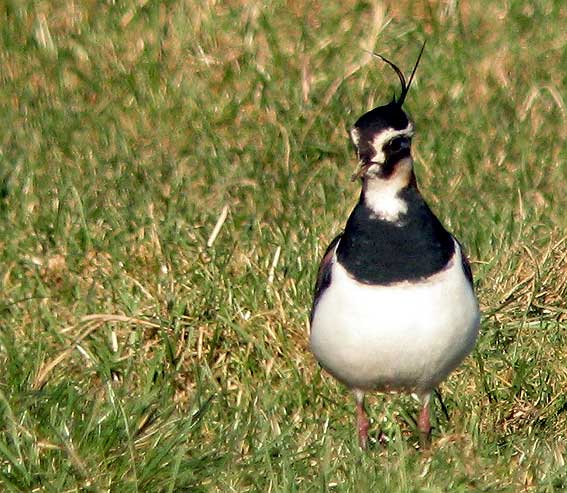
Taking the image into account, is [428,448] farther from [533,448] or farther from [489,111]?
[489,111]

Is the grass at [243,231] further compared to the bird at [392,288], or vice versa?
the bird at [392,288]

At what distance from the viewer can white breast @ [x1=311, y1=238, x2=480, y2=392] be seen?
15.3 feet

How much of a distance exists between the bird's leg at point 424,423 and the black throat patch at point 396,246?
0.53 meters

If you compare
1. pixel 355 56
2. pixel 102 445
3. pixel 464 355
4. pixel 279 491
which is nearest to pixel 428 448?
pixel 464 355

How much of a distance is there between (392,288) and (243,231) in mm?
1658

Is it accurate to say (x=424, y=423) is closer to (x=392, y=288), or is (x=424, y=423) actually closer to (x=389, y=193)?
(x=392, y=288)

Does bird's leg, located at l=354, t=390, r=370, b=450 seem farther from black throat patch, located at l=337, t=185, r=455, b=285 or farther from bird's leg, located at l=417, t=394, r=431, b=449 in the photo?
black throat patch, located at l=337, t=185, r=455, b=285

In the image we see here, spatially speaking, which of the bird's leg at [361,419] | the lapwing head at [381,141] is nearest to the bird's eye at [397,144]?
the lapwing head at [381,141]

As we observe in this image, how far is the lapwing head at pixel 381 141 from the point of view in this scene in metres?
4.74

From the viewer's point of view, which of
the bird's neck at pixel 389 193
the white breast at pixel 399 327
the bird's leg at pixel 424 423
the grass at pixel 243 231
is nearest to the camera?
the grass at pixel 243 231

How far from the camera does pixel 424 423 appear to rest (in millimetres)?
5047

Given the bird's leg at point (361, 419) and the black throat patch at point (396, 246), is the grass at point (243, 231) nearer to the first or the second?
the bird's leg at point (361, 419)

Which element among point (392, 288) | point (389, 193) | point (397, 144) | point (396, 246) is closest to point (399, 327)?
point (392, 288)

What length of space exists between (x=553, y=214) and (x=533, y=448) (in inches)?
77.8
